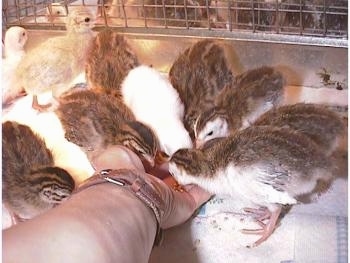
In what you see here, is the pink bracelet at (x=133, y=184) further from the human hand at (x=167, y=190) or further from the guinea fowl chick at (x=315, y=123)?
the guinea fowl chick at (x=315, y=123)

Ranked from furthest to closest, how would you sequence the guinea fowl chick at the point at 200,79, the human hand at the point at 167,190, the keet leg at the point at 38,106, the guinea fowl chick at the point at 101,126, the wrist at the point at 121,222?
1. the keet leg at the point at 38,106
2. the guinea fowl chick at the point at 200,79
3. the guinea fowl chick at the point at 101,126
4. the human hand at the point at 167,190
5. the wrist at the point at 121,222

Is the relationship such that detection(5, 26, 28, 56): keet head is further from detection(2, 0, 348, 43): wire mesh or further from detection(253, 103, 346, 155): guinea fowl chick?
detection(253, 103, 346, 155): guinea fowl chick

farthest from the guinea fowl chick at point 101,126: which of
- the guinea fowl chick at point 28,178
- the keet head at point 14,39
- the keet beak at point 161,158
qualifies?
the keet head at point 14,39

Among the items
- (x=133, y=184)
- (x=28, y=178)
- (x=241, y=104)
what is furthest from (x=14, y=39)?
(x=133, y=184)

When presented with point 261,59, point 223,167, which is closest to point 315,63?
point 261,59

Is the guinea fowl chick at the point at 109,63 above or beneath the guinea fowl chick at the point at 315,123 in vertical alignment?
above

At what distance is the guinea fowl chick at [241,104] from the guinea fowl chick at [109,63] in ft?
0.96

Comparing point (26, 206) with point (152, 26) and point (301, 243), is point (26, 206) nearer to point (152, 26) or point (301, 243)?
point (301, 243)

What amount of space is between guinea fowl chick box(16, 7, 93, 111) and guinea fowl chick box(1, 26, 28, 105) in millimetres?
40

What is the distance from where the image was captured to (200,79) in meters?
1.77

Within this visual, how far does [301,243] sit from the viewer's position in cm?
145

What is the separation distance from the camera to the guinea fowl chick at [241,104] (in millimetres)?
1614

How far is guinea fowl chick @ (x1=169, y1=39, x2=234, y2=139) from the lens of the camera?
1763mm

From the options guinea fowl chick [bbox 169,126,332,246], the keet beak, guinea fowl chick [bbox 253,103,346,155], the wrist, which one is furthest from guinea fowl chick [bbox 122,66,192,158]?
the wrist
